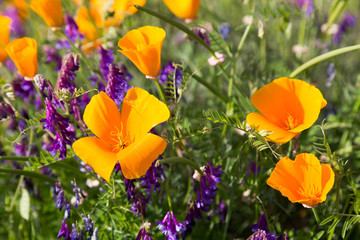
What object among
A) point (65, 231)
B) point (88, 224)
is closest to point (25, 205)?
point (65, 231)

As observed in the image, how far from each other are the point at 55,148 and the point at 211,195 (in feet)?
1.77

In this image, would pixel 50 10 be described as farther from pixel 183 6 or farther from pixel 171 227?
pixel 171 227

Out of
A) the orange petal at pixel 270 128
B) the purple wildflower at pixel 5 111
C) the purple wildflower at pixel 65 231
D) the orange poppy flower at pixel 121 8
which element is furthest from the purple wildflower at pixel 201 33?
the purple wildflower at pixel 65 231

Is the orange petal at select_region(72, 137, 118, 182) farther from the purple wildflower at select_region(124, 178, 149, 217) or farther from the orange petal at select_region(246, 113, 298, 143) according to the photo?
the orange petal at select_region(246, 113, 298, 143)

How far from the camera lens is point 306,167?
119 cm

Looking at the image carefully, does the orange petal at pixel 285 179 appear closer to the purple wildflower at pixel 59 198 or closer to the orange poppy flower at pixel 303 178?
the orange poppy flower at pixel 303 178

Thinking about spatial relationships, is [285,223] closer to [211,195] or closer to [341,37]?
[211,195]

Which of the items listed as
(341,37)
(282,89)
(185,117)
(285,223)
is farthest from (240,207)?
(341,37)

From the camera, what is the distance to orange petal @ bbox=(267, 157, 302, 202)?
1.16 metres

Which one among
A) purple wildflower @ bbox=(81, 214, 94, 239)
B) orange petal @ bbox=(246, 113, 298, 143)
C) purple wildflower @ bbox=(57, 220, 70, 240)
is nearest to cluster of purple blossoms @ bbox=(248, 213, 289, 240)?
orange petal @ bbox=(246, 113, 298, 143)

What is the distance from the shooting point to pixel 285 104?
1.34m

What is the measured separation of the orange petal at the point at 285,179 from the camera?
3.81ft

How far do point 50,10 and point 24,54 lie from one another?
0.34 m

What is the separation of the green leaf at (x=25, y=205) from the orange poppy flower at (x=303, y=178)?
955mm
